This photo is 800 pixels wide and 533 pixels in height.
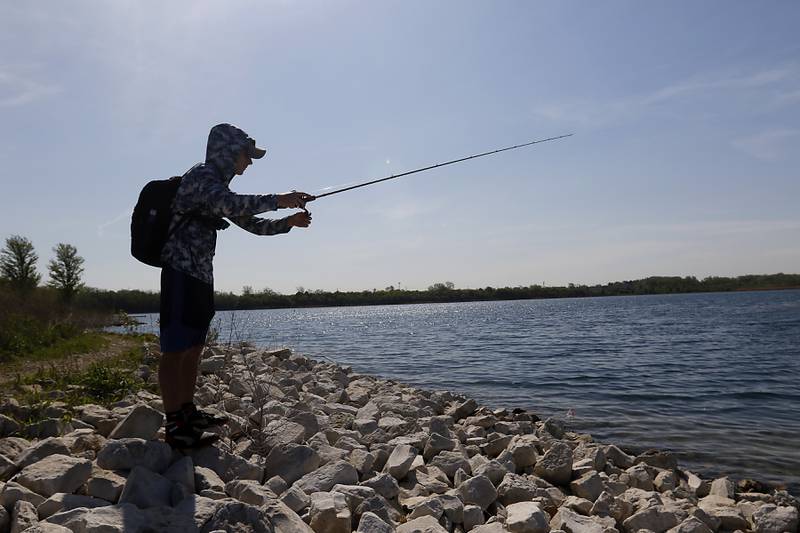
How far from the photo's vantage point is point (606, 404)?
8.63 metres

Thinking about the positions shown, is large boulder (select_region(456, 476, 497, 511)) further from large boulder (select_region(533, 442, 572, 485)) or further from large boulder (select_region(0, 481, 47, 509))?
large boulder (select_region(0, 481, 47, 509))

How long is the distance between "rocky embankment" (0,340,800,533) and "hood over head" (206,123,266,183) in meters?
1.62

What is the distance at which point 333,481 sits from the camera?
3246 millimetres

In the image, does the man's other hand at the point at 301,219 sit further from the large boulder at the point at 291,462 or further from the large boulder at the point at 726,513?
the large boulder at the point at 726,513

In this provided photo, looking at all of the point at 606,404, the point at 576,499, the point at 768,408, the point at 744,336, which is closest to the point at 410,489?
the point at 576,499

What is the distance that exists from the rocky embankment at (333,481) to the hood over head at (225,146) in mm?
1620

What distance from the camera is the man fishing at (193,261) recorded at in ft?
10.1

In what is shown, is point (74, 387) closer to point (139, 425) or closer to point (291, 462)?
point (139, 425)

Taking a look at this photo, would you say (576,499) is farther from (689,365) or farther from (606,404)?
(689,365)

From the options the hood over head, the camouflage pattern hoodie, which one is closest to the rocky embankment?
the camouflage pattern hoodie

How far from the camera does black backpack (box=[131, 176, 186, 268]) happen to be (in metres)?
3.11

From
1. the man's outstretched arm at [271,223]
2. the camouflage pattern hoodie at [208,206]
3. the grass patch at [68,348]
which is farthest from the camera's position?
the grass patch at [68,348]

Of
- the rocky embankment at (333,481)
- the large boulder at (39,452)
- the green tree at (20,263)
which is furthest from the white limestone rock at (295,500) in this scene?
the green tree at (20,263)

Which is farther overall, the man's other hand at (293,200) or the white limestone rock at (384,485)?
the white limestone rock at (384,485)
